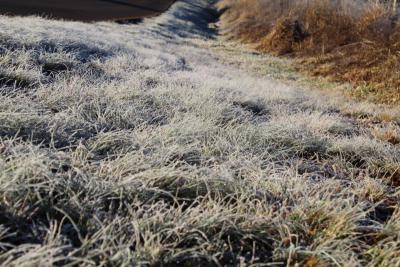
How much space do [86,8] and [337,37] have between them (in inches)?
603

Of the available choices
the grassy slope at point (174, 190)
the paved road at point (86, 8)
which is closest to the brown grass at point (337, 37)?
the paved road at point (86, 8)

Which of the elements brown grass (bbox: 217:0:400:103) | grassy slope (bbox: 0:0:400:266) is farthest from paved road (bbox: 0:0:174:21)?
grassy slope (bbox: 0:0:400:266)

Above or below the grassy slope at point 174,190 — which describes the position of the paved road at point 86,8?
above

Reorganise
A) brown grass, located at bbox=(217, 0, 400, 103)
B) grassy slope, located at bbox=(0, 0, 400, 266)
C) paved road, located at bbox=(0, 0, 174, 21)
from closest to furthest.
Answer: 1. grassy slope, located at bbox=(0, 0, 400, 266)
2. brown grass, located at bbox=(217, 0, 400, 103)
3. paved road, located at bbox=(0, 0, 174, 21)

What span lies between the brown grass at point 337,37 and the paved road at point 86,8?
22.1 ft

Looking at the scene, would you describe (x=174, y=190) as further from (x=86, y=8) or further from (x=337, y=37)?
(x=86, y=8)

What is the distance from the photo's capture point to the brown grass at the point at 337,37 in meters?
13.4

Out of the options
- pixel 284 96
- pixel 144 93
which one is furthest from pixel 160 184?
pixel 284 96

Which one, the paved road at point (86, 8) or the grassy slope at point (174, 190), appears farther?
the paved road at point (86, 8)

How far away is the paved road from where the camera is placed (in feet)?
67.5

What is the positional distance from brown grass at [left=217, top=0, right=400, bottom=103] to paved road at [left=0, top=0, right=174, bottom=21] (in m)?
6.73

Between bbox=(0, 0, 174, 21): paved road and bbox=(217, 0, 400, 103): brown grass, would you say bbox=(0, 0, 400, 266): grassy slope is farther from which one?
bbox=(0, 0, 174, 21): paved road

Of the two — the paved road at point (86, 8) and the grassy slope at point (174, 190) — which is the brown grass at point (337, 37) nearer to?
the paved road at point (86, 8)

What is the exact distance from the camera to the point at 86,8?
26.3 meters
